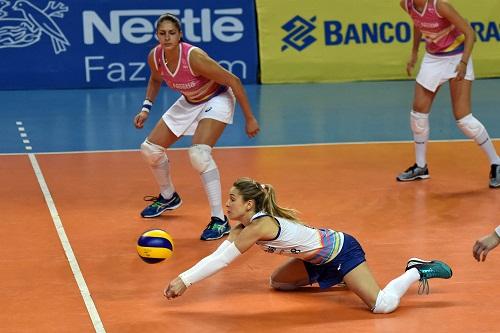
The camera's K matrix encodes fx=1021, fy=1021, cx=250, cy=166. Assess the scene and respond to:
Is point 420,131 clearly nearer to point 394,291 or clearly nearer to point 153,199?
point 153,199

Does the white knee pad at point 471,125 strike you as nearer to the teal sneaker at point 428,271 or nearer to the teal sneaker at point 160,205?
the teal sneaker at point 160,205

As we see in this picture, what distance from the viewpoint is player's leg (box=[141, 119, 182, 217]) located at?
10.0 m

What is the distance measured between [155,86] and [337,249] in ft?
11.5

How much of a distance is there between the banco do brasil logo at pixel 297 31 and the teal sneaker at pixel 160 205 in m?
7.92

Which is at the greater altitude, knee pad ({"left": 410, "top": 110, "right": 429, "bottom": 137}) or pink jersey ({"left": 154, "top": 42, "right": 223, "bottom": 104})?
pink jersey ({"left": 154, "top": 42, "right": 223, "bottom": 104})

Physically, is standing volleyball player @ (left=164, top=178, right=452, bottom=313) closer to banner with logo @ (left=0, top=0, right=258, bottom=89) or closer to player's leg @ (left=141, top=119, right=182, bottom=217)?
player's leg @ (left=141, top=119, right=182, bottom=217)

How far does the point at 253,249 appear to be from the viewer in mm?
9203

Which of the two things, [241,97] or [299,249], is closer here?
[299,249]

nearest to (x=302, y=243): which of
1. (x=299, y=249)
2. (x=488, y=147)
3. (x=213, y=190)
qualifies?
(x=299, y=249)

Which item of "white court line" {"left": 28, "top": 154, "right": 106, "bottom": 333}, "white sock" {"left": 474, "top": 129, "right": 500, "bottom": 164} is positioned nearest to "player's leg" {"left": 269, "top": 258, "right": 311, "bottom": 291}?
"white court line" {"left": 28, "top": 154, "right": 106, "bottom": 333}

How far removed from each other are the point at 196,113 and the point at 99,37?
7946mm

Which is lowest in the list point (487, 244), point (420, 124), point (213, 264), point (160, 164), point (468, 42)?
point (420, 124)

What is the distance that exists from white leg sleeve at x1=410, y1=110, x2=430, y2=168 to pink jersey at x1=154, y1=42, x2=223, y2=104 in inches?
107

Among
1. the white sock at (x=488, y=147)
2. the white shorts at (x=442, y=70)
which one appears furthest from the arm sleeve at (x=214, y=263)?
the white sock at (x=488, y=147)
